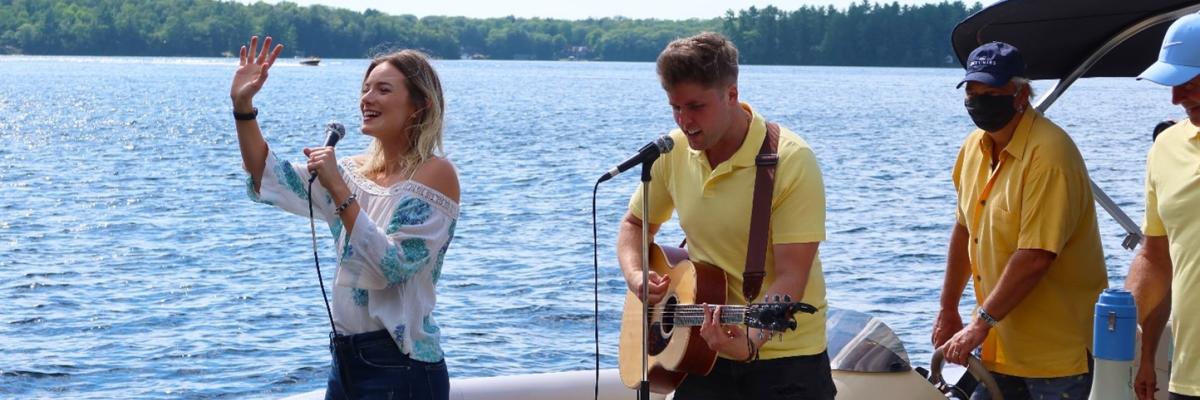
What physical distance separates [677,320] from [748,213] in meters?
0.40

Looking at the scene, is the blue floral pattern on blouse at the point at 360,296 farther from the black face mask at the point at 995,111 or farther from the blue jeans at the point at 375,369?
the black face mask at the point at 995,111

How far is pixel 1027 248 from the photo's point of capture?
159 inches

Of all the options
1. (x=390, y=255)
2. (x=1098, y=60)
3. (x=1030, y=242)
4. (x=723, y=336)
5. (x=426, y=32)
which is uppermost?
(x=1098, y=60)

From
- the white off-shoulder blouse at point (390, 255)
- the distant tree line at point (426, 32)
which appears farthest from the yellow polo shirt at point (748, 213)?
the distant tree line at point (426, 32)

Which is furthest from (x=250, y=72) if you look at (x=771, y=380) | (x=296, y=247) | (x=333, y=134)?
(x=296, y=247)

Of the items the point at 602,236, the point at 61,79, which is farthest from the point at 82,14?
the point at 602,236

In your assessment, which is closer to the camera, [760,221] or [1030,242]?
[760,221]

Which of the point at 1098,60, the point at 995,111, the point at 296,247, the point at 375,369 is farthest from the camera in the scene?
the point at 296,247

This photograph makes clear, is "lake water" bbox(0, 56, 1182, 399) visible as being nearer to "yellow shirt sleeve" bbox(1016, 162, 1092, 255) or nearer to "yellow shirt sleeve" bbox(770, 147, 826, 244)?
"yellow shirt sleeve" bbox(1016, 162, 1092, 255)

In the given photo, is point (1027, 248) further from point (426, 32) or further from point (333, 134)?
point (426, 32)

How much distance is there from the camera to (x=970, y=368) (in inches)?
168

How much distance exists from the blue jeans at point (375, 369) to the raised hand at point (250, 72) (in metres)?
0.61

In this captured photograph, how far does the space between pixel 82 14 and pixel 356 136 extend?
3652 inches

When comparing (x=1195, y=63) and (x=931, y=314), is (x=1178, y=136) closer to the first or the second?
(x=1195, y=63)
